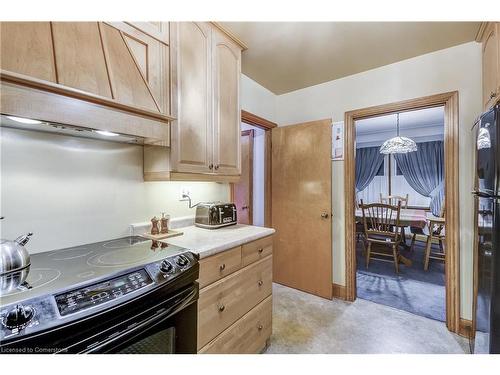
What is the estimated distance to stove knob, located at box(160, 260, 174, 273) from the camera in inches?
39.9

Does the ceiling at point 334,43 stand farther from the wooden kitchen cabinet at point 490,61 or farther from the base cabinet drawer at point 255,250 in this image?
the base cabinet drawer at point 255,250

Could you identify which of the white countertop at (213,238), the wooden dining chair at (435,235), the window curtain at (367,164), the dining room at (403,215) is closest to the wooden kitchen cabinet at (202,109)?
the white countertop at (213,238)

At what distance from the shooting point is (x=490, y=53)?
5.02 feet

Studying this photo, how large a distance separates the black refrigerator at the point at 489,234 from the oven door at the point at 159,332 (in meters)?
1.54

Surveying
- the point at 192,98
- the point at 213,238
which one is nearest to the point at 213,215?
the point at 213,238

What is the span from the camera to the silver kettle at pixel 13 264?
83cm

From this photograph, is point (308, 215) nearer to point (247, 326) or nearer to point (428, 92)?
point (247, 326)

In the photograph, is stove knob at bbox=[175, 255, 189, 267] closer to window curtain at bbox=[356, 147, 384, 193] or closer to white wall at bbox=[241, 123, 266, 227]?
white wall at bbox=[241, 123, 266, 227]

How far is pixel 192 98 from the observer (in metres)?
1.51

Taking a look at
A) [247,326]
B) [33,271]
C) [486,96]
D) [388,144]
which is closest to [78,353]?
[33,271]

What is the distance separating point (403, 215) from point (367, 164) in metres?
2.40

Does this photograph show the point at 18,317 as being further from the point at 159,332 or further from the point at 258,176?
the point at 258,176

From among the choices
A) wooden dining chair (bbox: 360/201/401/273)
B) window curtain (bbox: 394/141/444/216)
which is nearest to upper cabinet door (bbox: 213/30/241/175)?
wooden dining chair (bbox: 360/201/401/273)

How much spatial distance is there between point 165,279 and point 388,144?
4.06m
